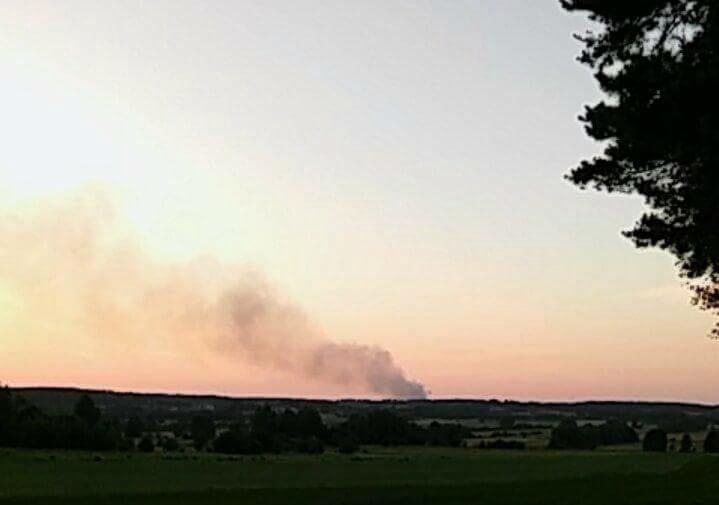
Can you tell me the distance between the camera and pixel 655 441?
10331 centimetres

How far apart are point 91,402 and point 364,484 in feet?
203

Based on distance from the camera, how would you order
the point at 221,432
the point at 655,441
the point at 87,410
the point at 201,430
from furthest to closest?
the point at 87,410
the point at 655,441
the point at 201,430
the point at 221,432

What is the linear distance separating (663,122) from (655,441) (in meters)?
86.1

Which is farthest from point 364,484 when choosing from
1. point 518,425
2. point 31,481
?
point 518,425

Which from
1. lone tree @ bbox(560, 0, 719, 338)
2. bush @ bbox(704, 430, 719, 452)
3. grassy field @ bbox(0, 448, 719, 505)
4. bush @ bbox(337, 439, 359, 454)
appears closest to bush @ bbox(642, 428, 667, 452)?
bush @ bbox(704, 430, 719, 452)

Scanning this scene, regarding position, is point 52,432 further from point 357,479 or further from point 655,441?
point 655,441

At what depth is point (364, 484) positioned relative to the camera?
2000 inches

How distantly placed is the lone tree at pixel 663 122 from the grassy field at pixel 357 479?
11.4m

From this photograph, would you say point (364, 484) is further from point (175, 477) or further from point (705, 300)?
point (705, 300)

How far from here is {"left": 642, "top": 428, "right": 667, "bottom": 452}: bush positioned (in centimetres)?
10181

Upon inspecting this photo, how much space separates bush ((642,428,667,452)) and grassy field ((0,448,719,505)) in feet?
79.8

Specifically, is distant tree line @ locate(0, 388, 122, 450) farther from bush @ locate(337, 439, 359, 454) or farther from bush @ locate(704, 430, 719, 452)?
bush @ locate(704, 430, 719, 452)

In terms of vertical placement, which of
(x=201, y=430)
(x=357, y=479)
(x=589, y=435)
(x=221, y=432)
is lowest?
(x=357, y=479)

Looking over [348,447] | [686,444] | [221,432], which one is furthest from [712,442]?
[221,432]
